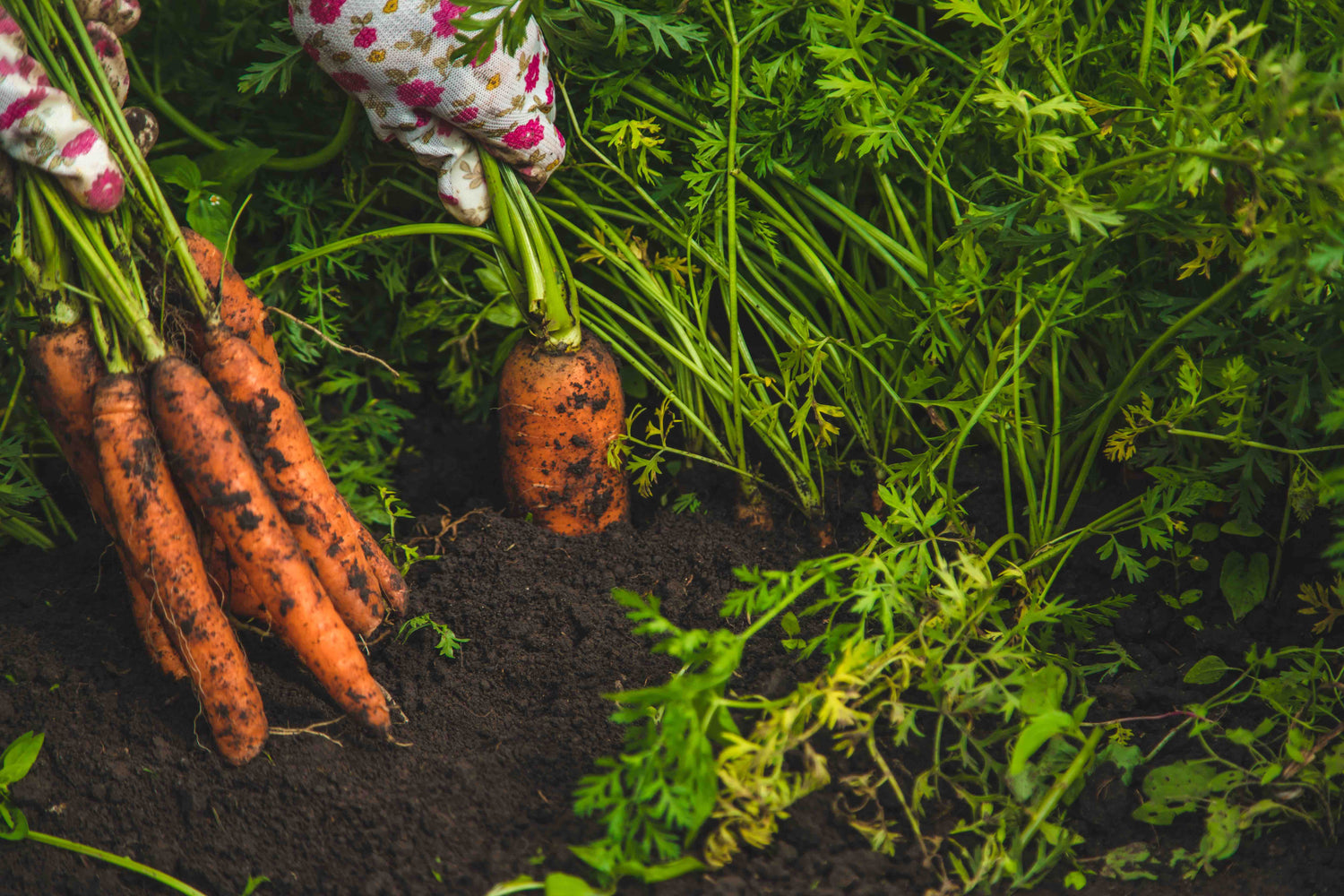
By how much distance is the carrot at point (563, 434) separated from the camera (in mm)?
1560

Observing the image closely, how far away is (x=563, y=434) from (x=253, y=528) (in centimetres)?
51

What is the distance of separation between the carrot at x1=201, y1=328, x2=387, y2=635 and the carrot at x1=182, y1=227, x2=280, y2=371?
0.04 meters

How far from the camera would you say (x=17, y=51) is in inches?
45.7

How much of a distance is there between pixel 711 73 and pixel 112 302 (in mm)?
931

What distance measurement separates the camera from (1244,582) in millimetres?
1346

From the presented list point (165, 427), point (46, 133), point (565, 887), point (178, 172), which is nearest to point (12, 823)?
point (165, 427)

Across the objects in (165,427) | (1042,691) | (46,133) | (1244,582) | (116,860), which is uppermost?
(46,133)

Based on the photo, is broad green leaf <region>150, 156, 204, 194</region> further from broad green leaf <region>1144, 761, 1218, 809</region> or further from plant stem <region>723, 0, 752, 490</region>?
broad green leaf <region>1144, 761, 1218, 809</region>

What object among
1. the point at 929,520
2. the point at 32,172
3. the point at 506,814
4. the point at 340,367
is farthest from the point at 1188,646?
the point at 32,172

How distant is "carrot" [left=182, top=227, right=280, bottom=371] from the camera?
4.39ft

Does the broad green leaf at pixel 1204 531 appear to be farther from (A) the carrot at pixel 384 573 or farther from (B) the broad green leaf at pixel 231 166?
(B) the broad green leaf at pixel 231 166

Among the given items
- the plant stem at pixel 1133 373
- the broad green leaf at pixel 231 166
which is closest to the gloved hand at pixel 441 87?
the broad green leaf at pixel 231 166

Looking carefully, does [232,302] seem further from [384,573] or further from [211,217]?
[384,573]

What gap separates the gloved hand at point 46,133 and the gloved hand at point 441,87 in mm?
328
